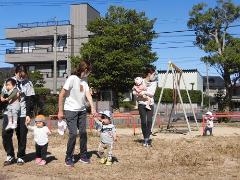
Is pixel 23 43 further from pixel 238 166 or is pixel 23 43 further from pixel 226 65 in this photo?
pixel 238 166

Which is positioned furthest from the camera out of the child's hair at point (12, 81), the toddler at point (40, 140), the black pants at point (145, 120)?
the black pants at point (145, 120)

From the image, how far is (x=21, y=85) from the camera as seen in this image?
7.18 meters

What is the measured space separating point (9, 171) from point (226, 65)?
22.3 meters

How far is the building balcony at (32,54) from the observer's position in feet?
159

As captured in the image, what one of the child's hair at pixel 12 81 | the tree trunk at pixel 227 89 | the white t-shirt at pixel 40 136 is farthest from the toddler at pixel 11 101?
the tree trunk at pixel 227 89

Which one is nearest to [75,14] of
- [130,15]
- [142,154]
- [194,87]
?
[130,15]

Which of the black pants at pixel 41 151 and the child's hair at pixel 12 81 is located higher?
the child's hair at pixel 12 81

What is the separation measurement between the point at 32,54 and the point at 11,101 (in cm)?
4347

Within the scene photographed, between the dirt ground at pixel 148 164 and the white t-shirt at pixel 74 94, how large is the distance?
933 mm

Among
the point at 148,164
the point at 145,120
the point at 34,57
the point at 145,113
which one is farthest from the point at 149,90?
the point at 34,57

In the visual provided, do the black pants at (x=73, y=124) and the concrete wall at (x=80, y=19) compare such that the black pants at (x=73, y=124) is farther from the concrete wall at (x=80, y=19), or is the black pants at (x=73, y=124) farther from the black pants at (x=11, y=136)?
the concrete wall at (x=80, y=19)

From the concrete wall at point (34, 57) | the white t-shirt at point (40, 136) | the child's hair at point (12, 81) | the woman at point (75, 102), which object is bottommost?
the white t-shirt at point (40, 136)

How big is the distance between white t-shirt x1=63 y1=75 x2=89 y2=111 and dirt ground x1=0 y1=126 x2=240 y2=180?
933mm

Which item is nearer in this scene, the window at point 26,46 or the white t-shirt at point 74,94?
the white t-shirt at point 74,94
